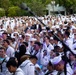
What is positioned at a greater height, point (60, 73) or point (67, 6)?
point (60, 73)

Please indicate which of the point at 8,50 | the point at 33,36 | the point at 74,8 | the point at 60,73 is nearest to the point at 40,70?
the point at 60,73

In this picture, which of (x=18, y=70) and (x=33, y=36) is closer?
(x=18, y=70)

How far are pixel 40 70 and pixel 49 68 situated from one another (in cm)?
60

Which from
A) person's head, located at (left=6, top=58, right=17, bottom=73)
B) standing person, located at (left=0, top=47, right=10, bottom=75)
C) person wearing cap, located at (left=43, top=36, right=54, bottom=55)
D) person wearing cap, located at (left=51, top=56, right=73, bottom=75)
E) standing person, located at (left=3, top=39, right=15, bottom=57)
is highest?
person's head, located at (left=6, top=58, right=17, bottom=73)

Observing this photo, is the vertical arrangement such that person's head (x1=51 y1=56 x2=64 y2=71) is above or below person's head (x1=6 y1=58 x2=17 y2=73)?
below

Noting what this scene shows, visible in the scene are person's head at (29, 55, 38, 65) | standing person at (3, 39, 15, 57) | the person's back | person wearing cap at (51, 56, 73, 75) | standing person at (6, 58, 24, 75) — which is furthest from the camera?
standing person at (3, 39, 15, 57)

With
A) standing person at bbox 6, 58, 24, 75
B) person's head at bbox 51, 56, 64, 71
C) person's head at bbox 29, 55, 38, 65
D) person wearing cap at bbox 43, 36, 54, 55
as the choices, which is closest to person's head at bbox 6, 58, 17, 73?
standing person at bbox 6, 58, 24, 75

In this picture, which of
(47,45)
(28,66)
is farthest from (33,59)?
(47,45)

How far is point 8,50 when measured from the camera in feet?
28.2

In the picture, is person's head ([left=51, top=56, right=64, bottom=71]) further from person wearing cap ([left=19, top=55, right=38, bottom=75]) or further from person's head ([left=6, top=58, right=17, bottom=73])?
person's head ([left=6, top=58, right=17, bottom=73])

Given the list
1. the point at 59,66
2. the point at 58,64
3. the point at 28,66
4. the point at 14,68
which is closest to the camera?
the point at 14,68

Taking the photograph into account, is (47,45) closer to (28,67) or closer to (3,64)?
(3,64)

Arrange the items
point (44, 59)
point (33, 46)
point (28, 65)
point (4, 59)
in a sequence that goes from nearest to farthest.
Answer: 1. point (28, 65)
2. point (4, 59)
3. point (44, 59)
4. point (33, 46)

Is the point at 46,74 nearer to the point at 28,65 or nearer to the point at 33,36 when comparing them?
the point at 28,65
